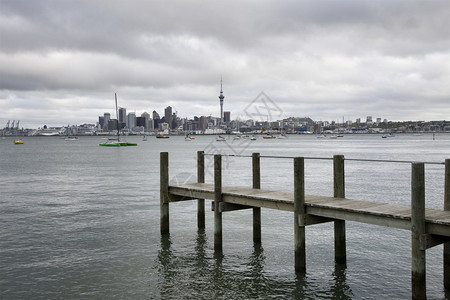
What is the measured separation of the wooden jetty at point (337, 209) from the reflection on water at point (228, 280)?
70cm

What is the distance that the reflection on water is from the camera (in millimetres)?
12969

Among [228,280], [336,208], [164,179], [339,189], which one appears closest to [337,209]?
[336,208]

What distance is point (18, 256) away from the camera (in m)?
16.8

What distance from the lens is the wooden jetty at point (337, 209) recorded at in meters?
10.6

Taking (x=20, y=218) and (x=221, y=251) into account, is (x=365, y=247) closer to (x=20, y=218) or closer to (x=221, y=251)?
(x=221, y=251)

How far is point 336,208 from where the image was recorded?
12.2 m

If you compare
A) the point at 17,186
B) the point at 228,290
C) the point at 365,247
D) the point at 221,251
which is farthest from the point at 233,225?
the point at 17,186

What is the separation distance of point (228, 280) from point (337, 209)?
4.35 metres

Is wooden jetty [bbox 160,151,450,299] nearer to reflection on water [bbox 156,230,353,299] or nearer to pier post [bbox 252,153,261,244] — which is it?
pier post [bbox 252,153,261,244]

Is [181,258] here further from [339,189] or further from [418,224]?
[418,224]

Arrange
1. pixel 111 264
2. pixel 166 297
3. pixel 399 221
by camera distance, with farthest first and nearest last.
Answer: pixel 111 264
pixel 166 297
pixel 399 221

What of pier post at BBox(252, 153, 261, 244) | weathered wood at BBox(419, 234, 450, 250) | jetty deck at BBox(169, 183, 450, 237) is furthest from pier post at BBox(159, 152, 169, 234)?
weathered wood at BBox(419, 234, 450, 250)

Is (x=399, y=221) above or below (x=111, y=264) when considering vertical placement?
above

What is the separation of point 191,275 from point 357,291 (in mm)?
5281
